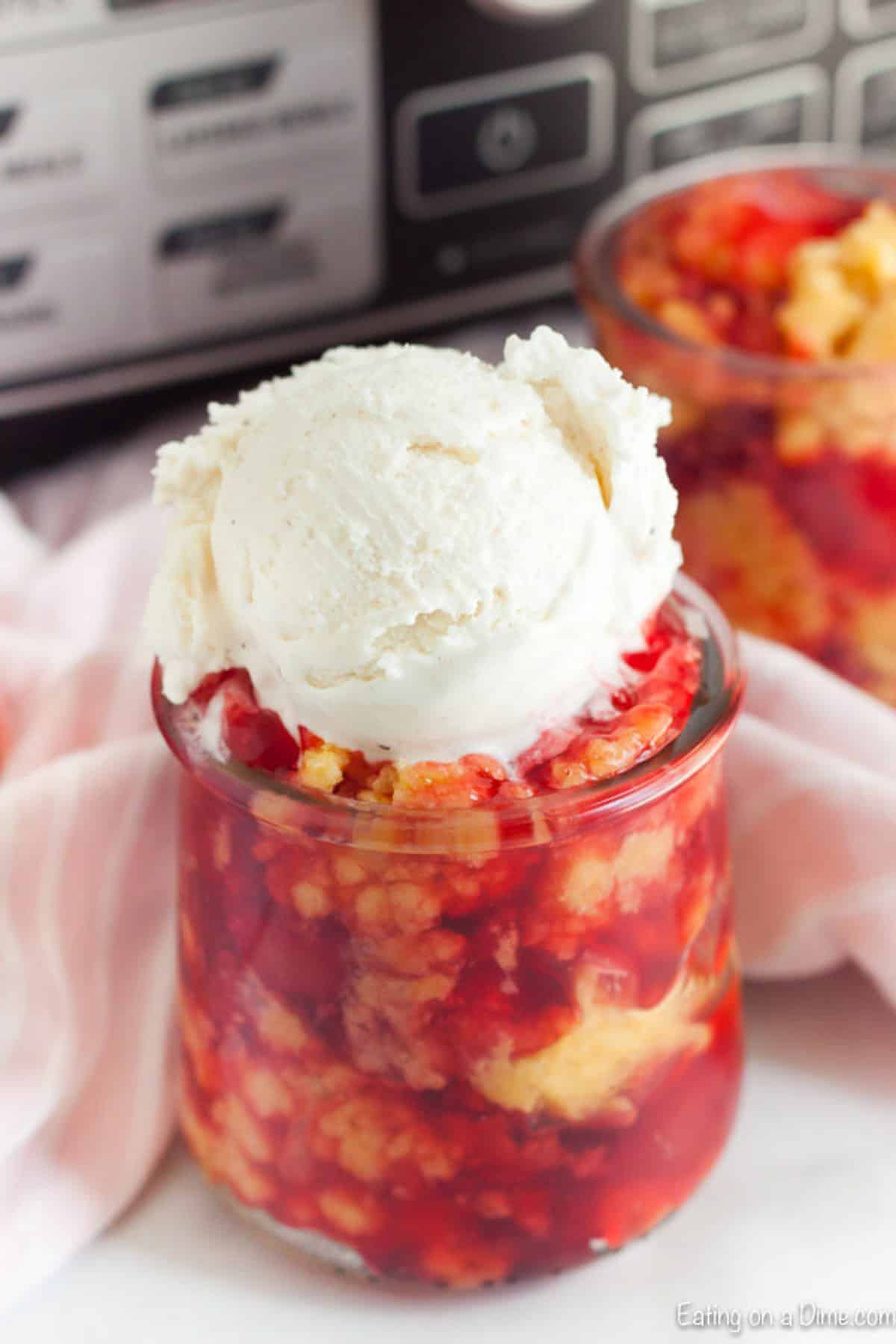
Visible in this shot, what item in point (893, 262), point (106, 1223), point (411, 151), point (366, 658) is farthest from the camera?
point (411, 151)

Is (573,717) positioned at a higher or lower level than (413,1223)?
higher

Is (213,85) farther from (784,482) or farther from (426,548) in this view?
(426,548)

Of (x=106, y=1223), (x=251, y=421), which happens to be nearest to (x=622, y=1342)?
(x=106, y=1223)

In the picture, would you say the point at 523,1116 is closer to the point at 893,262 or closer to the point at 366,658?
the point at 366,658

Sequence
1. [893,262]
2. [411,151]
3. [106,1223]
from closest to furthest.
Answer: [106,1223] → [893,262] → [411,151]

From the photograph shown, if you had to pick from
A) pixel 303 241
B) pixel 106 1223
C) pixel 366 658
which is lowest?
pixel 106 1223

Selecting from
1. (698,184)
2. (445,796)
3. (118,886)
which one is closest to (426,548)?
(445,796)

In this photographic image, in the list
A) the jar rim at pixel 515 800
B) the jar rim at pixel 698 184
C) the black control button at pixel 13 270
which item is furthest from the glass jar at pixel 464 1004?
the black control button at pixel 13 270

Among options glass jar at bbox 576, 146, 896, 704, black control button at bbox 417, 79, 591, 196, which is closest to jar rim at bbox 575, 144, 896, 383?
glass jar at bbox 576, 146, 896, 704
